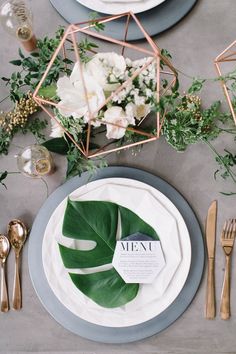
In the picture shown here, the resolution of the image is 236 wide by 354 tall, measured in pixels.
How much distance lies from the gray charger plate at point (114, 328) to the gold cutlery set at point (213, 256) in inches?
0.8

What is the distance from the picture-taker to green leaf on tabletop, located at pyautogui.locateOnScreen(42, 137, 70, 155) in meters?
1.03

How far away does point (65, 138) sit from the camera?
0.94 m

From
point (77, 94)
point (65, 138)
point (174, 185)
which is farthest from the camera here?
point (174, 185)

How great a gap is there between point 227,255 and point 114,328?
29 centimetres

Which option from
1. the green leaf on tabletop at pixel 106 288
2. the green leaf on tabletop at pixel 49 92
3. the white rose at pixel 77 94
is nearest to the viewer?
the white rose at pixel 77 94

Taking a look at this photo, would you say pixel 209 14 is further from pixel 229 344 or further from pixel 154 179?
pixel 229 344

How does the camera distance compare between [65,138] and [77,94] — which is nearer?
[77,94]

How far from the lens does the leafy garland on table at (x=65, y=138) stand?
37.7 inches

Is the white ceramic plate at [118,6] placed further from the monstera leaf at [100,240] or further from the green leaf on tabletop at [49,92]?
the monstera leaf at [100,240]

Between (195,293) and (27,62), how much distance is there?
23.8 inches

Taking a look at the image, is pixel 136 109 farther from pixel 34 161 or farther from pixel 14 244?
pixel 14 244

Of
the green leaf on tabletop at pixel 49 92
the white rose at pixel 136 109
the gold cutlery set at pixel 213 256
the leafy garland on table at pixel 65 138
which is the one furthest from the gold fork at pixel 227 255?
the green leaf on tabletop at pixel 49 92

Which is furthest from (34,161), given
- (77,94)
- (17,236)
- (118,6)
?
(118,6)

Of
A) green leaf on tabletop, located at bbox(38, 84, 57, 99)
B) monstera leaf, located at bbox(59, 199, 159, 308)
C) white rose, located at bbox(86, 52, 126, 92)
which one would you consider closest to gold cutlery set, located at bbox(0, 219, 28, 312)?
monstera leaf, located at bbox(59, 199, 159, 308)
